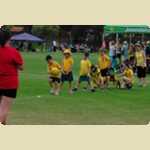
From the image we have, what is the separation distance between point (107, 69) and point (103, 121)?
10.3 meters

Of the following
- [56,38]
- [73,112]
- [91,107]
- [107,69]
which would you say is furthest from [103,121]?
[56,38]

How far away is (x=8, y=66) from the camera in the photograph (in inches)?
467

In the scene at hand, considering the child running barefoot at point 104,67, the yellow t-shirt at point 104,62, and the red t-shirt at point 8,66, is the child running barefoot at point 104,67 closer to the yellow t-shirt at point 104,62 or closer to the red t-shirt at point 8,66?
the yellow t-shirt at point 104,62

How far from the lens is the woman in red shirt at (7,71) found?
11.8 meters

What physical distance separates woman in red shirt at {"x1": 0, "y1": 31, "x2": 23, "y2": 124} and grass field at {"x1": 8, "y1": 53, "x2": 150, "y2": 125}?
168 centimetres

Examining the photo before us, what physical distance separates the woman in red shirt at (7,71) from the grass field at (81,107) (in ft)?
5.50

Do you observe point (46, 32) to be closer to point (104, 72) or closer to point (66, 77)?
point (104, 72)

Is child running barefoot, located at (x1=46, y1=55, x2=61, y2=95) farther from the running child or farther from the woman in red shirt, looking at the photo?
the woman in red shirt

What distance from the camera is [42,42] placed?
67.8m

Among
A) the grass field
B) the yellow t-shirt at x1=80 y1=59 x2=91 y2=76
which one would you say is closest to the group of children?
the yellow t-shirt at x1=80 y1=59 x2=91 y2=76

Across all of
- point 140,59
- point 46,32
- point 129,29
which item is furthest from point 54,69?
point 46,32

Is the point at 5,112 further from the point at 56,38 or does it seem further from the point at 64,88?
the point at 56,38

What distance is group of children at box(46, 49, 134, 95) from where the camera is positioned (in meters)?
21.5

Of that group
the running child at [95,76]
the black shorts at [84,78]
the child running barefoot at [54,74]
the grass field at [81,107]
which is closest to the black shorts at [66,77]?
the grass field at [81,107]
